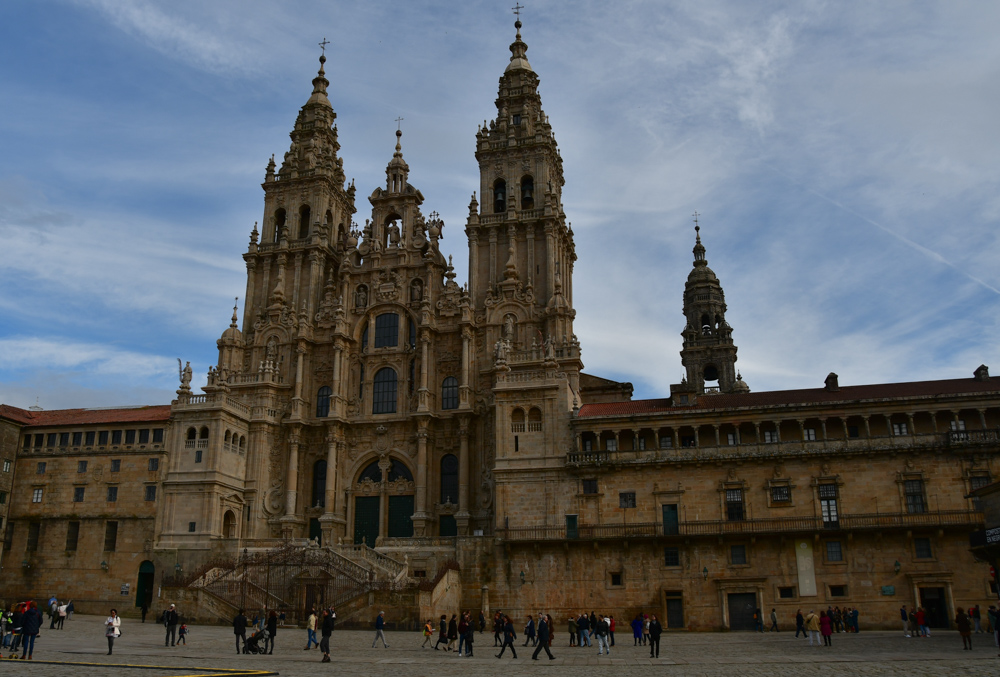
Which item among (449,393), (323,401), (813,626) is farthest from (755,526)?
(323,401)

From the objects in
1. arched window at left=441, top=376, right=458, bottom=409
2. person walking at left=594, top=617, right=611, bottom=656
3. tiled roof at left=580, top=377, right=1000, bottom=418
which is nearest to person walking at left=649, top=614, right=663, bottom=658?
person walking at left=594, top=617, right=611, bottom=656

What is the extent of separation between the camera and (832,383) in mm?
51531

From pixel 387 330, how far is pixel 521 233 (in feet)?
39.9

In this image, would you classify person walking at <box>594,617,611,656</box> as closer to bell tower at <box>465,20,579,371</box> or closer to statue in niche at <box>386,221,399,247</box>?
bell tower at <box>465,20,579,371</box>

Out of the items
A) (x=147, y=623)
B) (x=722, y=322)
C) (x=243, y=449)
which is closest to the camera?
(x=147, y=623)

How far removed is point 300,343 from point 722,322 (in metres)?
45.1

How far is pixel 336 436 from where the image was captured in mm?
60875

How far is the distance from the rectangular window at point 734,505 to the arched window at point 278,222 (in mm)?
41696

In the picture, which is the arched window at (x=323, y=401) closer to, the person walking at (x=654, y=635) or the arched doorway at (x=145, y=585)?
the arched doorway at (x=145, y=585)

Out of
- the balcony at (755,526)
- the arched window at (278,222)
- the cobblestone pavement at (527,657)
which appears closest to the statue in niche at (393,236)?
the arched window at (278,222)

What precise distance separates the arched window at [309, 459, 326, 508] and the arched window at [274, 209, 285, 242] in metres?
19.5

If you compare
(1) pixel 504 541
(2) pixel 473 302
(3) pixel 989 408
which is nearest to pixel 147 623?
(1) pixel 504 541

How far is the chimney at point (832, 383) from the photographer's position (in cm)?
5109

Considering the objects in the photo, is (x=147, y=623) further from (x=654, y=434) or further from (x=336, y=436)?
(x=654, y=434)
